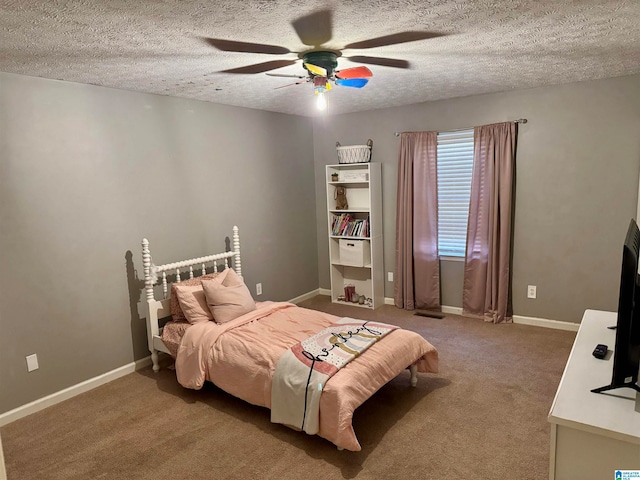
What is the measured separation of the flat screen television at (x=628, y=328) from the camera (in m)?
1.73

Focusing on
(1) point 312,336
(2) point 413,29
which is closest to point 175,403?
(1) point 312,336

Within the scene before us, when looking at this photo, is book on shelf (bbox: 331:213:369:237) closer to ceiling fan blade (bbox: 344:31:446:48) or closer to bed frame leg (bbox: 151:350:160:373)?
bed frame leg (bbox: 151:350:160:373)

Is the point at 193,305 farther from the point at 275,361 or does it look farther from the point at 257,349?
the point at 275,361

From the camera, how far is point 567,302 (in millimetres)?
4301

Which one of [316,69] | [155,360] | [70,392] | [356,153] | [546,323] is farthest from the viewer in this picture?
[356,153]

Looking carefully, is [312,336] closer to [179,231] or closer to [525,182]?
[179,231]

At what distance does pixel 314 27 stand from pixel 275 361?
2.03m

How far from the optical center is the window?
4.69 metres

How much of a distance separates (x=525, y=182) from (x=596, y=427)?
127 inches

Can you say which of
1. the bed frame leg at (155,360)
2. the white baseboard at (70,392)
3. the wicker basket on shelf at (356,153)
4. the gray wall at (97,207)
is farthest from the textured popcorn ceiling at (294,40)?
the white baseboard at (70,392)

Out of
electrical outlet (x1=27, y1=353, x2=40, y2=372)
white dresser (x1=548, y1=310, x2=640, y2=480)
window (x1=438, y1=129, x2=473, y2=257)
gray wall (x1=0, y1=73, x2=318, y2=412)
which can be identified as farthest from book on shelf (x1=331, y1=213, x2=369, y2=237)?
Result: white dresser (x1=548, y1=310, x2=640, y2=480)

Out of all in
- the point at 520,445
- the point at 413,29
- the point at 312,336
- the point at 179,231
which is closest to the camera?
the point at 413,29

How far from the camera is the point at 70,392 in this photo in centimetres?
339

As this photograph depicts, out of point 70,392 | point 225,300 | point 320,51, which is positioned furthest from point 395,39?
point 70,392
